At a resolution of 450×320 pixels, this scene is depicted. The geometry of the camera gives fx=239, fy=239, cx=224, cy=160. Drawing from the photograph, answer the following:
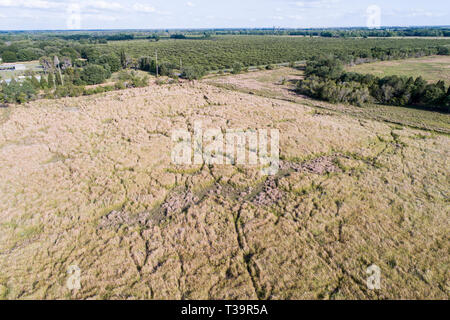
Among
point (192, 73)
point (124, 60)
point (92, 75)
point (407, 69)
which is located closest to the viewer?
point (92, 75)

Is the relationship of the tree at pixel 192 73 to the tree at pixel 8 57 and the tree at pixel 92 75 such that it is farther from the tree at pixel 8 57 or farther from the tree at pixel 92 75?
the tree at pixel 8 57

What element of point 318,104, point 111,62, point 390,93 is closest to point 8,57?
point 111,62

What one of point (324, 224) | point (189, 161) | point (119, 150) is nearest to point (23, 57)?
point (119, 150)

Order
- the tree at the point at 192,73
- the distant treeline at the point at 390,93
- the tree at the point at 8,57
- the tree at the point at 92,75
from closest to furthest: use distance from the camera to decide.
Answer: the distant treeline at the point at 390,93
the tree at the point at 92,75
the tree at the point at 192,73
the tree at the point at 8,57

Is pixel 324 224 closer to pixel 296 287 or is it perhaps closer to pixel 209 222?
pixel 296 287

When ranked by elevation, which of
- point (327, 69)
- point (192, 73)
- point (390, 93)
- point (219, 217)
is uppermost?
point (327, 69)

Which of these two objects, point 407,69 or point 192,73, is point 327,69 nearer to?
point 407,69

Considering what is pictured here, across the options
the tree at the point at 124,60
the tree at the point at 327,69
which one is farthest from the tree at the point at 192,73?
the tree at the point at 327,69
